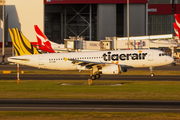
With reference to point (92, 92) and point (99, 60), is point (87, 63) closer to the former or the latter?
point (99, 60)

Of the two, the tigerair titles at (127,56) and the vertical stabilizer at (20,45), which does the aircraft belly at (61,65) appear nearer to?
the vertical stabilizer at (20,45)

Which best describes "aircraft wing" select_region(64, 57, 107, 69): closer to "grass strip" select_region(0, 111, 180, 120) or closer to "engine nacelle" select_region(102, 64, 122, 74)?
"engine nacelle" select_region(102, 64, 122, 74)

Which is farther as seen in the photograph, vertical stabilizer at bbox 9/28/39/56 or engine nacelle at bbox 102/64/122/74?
vertical stabilizer at bbox 9/28/39/56

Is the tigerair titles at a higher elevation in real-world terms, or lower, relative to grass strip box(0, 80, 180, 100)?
higher

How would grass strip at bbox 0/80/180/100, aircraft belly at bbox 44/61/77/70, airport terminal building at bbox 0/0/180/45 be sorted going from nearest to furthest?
grass strip at bbox 0/80/180/100, aircraft belly at bbox 44/61/77/70, airport terminal building at bbox 0/0/180/45

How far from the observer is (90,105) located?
72.1 feet

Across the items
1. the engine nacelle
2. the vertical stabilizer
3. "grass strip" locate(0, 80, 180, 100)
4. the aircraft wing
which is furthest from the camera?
the vertical stabilizer

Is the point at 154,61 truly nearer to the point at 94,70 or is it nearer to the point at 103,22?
the point at 94,70

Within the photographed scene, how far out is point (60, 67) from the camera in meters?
42.6

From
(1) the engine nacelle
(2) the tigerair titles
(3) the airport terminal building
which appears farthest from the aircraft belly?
(3) the airport terminal building

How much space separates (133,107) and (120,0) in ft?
251

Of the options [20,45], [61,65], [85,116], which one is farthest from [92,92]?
[20,45]

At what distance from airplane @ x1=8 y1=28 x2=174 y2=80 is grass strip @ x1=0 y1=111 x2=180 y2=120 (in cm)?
1924

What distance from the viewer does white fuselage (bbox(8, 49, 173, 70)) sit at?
40.8 metres
